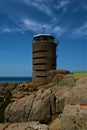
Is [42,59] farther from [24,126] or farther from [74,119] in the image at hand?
[74,119]

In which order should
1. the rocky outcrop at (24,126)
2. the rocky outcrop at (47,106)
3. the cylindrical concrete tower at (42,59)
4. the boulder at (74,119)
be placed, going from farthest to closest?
the cylindrical concrete tower at (42,59) < the rocky outcrop at (47,106) < the rocky outcrop at (24,126) < the boulder at (74,119)

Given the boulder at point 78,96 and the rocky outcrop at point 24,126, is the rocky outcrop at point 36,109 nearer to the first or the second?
the boulder at point 78,96

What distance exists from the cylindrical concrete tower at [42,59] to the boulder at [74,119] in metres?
28.0

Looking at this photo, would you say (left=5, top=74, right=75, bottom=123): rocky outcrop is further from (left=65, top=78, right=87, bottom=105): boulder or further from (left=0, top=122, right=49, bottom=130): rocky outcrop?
(left=0, top=122, right=49, bottom=130): rocky outcrop

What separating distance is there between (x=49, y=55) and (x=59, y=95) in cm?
2223

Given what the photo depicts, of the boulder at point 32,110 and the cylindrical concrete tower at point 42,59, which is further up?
the cylindrical concrete tower at point 42,59

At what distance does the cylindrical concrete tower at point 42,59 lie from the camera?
4381 cm

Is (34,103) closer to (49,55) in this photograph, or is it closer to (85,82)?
(85,82)

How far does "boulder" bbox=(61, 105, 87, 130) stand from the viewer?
45.9ft

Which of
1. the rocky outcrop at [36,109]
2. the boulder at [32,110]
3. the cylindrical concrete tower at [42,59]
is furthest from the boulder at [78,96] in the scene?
the cylindrical concrete tower at [42,59]

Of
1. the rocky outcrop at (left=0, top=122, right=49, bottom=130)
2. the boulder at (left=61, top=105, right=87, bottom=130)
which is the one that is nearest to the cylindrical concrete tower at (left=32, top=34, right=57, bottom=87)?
the rocky outcrop at (left=0, top=122, right=49, bottom=130)

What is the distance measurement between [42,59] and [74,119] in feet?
98.8

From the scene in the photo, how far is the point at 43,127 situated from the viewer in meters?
16.9

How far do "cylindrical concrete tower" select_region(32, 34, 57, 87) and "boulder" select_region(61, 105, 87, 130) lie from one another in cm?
2802
